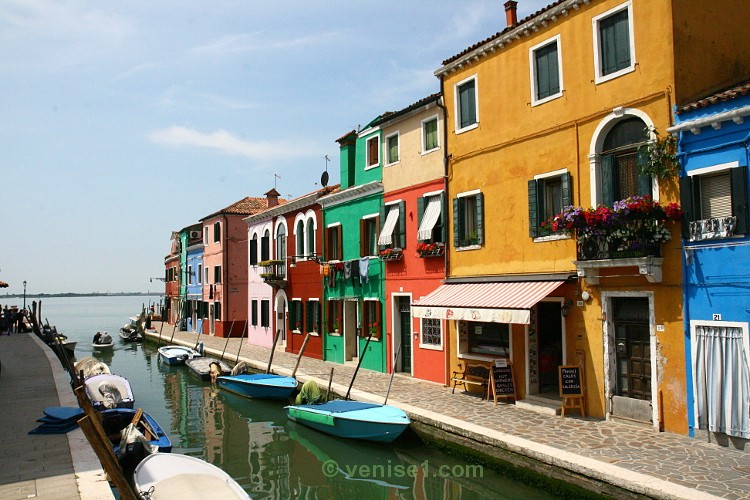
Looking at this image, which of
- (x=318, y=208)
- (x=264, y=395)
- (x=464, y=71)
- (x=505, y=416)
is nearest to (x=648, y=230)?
(x=505, y=416)

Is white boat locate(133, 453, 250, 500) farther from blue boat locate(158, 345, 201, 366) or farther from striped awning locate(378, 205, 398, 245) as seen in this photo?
blue boat locate(158, 345, 201, 366)

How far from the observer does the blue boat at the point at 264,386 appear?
62.0ft

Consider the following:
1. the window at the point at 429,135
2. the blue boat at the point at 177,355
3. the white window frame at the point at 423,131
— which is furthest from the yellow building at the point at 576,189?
the blue boat at the point at 177,355

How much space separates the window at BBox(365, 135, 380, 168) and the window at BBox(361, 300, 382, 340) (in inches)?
200

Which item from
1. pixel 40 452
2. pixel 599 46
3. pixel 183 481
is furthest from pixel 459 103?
pixel 40 452

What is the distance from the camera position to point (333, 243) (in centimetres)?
2433

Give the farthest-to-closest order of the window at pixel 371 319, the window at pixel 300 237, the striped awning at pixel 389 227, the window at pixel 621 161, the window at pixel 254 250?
the window at pixel 254 250 → the window at pixel 300 237 → the window at pixel 371 319 → the striped awning at pixel 389 227 → the window at pixel 621 161

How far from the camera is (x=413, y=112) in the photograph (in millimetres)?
18500

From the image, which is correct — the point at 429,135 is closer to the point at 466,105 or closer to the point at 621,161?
the point at 466,105

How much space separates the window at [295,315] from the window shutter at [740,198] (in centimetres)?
1932

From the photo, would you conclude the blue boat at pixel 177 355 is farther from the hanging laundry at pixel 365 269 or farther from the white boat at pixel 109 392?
the hanging laundry at pixel 365 269

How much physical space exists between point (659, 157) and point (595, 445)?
5534mm

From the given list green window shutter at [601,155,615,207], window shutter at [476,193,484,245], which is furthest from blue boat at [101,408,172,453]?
green window shutter at [601,155,615,207]

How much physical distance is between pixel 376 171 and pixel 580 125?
917cm
